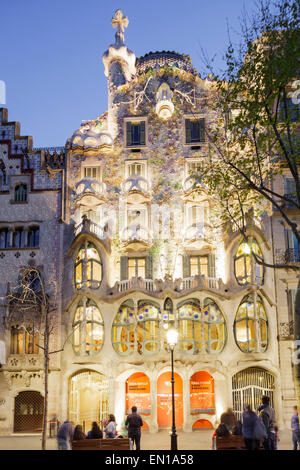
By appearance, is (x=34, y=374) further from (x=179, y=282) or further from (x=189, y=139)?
(x=189, y=139)

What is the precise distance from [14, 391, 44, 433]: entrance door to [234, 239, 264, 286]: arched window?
13.5m

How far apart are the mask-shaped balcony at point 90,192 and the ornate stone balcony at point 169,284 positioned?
227 inches

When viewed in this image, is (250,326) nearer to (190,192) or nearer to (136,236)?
(136,236)

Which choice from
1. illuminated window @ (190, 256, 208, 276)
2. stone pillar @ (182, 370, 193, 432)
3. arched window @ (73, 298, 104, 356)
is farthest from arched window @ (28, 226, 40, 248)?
stone pillar @ (182, 370, 193, 432)

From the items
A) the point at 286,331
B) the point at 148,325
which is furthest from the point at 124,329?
the point at 286,331

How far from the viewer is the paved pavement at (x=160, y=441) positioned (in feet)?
79.8

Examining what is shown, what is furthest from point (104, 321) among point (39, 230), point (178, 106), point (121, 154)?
point (178, 106)

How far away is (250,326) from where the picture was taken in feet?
108

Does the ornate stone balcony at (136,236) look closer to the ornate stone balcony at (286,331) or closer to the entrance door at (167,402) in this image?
the entrance door at (167,402)

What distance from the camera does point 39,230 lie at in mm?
36500

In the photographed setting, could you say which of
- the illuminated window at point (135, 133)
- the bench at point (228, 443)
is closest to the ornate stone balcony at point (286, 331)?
the illuminated window at point (135, 133)

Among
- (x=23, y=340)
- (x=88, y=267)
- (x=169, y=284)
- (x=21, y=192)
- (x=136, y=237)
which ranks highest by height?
(x=21, y=192)

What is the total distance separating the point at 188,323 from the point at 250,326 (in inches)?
138
